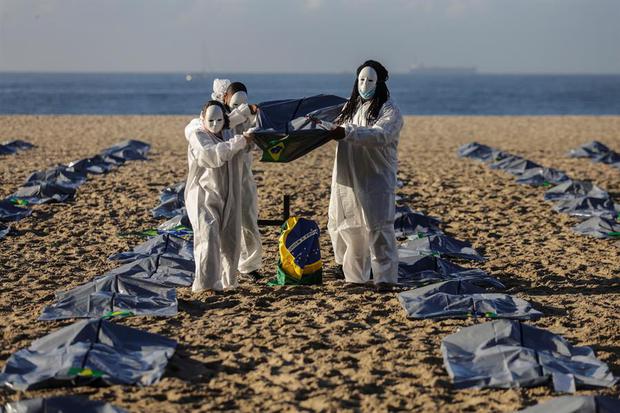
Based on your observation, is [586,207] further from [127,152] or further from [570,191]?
[127,152]

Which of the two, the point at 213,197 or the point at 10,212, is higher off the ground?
the point at 213,197

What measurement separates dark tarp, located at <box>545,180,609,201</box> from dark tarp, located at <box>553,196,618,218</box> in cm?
62

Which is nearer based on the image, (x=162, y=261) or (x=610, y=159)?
(x=162, y=261)

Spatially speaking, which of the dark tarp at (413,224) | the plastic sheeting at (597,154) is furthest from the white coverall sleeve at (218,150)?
the plastic sheeting at (597,154)

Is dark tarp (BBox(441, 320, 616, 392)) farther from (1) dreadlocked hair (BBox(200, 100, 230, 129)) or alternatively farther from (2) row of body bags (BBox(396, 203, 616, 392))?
(1) dreadlocked hair (BBox(200, 100, 230, 129))

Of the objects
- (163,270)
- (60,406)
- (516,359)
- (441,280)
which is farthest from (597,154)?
(60,406)

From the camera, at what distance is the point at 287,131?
6766mm

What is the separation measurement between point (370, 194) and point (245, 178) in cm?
105

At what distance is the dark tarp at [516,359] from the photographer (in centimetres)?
504

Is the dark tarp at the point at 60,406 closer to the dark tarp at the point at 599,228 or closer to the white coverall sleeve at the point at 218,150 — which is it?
the white coverall sleeve at the point at 218,150

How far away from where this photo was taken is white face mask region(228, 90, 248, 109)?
280 inches

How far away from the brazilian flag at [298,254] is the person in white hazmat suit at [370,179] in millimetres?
258

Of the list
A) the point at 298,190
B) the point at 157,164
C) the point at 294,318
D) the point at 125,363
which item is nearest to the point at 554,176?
the point at 298,190

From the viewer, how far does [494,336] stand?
5.54 meters
